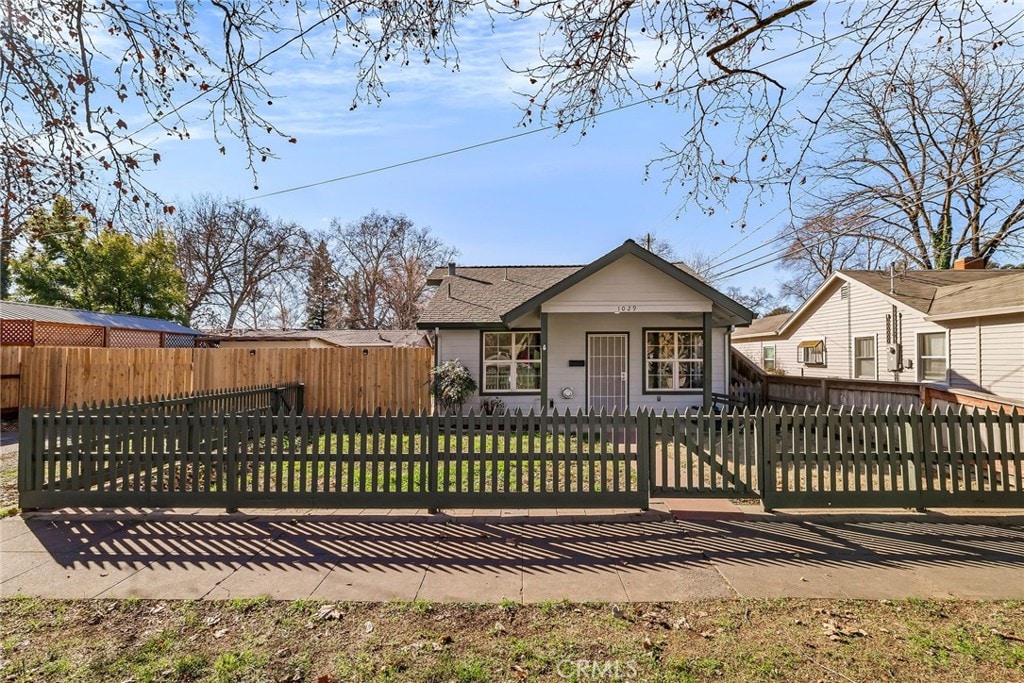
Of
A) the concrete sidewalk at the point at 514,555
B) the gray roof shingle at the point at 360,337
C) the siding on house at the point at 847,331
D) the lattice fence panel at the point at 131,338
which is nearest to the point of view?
the concrete sidewalk at the point at 514,555

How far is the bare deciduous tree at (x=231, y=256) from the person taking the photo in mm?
34875

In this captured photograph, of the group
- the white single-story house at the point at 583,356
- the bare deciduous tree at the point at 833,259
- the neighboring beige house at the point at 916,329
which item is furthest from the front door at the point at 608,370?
the bare deciduous tree at the point at 833,259

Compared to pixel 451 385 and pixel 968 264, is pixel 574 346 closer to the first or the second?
pixel 451 385

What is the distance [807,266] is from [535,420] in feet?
111

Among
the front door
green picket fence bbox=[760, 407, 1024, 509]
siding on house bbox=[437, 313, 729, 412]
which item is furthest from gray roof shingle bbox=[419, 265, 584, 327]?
green picket fence bbox=[760, 407, 1024, 509]

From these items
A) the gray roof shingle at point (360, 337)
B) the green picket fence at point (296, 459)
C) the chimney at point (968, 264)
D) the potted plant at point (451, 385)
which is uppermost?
the chimney at point (968, 264)

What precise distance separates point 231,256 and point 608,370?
3367 centimetres

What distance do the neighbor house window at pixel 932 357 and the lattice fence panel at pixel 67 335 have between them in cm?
2803

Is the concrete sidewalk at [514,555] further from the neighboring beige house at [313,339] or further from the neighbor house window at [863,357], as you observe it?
the neighboring beige house at [313,339]

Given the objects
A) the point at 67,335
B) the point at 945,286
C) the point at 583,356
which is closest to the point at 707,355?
the point at 583,356

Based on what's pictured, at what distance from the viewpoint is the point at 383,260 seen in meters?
39.1

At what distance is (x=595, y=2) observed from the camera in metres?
4.50

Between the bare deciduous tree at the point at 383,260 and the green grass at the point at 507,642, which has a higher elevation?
the bare deciduous tree at the point at 383,260

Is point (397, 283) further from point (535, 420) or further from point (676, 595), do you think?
point (676, 595)
